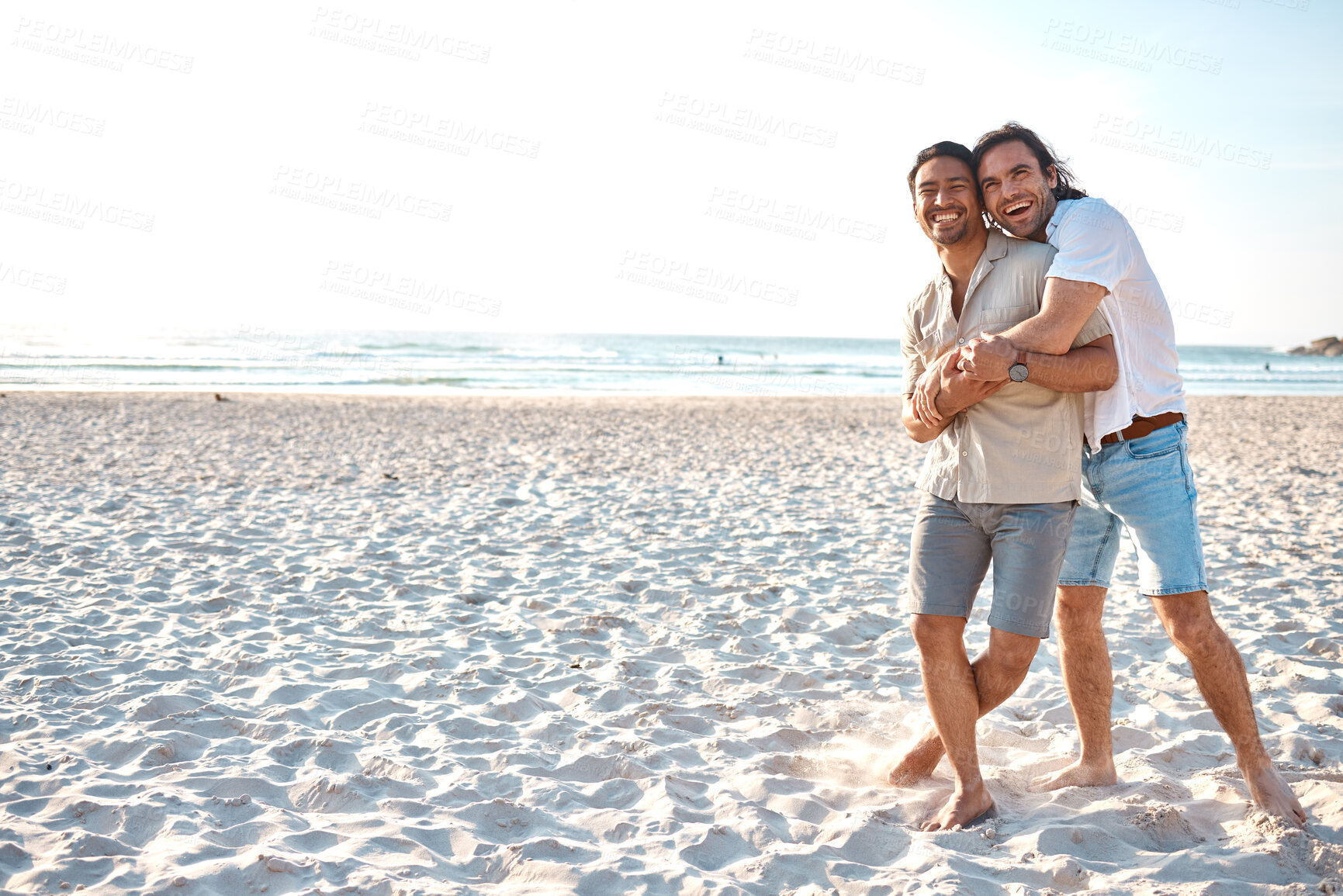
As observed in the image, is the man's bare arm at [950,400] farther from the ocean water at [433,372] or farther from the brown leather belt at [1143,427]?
the ocean water at [433,372]

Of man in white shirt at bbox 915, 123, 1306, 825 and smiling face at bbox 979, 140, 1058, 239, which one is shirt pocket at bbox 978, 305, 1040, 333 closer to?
man in white shirt at bbox 915, 123, 1306, 825

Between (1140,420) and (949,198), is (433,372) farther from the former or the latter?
(1140,420)

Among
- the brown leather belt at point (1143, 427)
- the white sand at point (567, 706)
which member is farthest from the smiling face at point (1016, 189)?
the white sand at point (567, 706)

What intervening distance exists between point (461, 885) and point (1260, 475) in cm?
921

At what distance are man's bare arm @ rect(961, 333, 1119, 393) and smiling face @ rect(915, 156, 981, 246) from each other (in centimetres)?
35

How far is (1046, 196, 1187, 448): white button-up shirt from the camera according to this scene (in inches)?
86.0

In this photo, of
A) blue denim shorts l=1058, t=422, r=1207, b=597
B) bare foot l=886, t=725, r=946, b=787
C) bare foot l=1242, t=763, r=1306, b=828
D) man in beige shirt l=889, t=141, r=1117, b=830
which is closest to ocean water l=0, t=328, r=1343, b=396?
bare foot l=886, t=725, r=946, b=787

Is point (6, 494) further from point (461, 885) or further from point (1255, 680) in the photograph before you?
point (1255, 680)

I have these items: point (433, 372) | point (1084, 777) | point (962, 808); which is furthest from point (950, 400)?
point (433, 372)

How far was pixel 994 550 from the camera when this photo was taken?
2414 mm

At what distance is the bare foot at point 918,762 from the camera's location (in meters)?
2.75

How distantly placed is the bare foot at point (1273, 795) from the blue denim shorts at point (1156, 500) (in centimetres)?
59

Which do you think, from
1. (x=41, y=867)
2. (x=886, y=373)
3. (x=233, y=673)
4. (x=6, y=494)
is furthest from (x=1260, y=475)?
(x=886, y=373)

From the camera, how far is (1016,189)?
2311 millimetres
